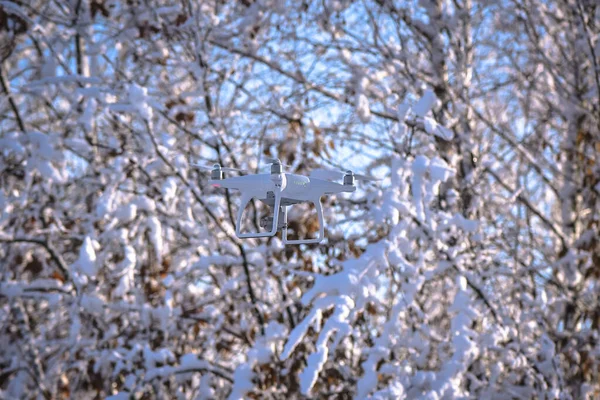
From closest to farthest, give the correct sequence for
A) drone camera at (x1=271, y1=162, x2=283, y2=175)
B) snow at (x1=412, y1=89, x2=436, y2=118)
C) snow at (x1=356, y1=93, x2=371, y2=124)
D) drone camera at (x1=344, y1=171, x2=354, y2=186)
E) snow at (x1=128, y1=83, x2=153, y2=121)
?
drone camera at (x1=271, y1=162, x2=283, y2=175) < drone camera at (x1=344, y1=171, x2=354, y2=186) < snow at (x1=412, y1=89, x2=436, y2=118) < snow at (x1=128, y1=83, x2=153, y2=121) < snow at (x1=356, y1=93, x2=371, y2=124)

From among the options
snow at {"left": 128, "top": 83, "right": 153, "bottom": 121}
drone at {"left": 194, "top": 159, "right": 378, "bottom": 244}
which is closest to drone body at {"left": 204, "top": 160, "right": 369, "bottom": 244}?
drone at {"left": 194, "top": 159, "right": 378, "bottom": 244}

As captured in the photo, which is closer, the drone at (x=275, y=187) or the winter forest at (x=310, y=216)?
the drone at (x=275, y=187)

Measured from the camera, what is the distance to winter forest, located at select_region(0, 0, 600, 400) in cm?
400

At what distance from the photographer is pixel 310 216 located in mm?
4523

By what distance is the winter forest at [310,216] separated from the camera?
4.00 metres

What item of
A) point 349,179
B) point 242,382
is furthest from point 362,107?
point 349,179

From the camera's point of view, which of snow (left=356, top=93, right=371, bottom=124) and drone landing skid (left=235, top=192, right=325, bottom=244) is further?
snow (left=356, top=93, right=371, bottom=124)

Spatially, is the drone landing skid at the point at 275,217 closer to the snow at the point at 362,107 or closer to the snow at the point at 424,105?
the snow at the point at 424,105

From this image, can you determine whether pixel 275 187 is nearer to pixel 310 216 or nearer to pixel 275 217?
pixel 275 217

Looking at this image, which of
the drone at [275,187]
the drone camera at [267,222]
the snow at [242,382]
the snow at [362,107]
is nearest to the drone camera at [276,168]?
the drone at [275,187]

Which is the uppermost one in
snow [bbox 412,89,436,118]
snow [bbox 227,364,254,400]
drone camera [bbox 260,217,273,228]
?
snow [bbox 412,89,436,118]

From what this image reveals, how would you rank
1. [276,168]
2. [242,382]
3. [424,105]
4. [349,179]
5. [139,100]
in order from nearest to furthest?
[276,168] < [349,179] < [424,105] < [139,100] < [242,382]

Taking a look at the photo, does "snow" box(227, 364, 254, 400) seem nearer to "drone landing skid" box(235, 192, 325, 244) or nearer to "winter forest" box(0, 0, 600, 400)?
"winter forest" box(0, 0, 600, 400)

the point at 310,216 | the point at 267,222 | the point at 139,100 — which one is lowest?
the point at 310,216
